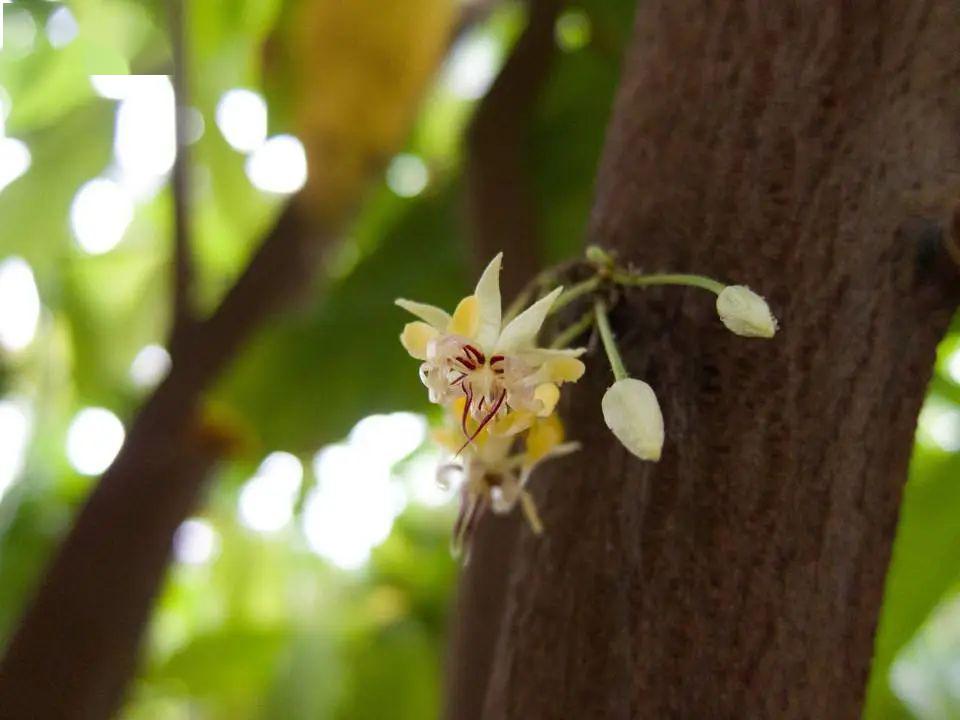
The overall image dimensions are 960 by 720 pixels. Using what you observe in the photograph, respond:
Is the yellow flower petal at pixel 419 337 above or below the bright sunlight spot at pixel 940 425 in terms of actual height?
below

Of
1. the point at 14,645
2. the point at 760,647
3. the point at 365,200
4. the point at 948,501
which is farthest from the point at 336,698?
the point at 760,647

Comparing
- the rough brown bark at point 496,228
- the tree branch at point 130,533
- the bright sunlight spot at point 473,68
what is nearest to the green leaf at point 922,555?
the rough brown bark at point 496,228

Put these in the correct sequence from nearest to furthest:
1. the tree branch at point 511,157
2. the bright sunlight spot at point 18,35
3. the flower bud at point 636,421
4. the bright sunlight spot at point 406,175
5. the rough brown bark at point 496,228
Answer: the flower bud at point 636,421 → the rough brown bark at point 496,228 → the tree branch at point 511,157 → the bright sunlight spot at point 18,35 → the bright sunlight spot at point 406,175

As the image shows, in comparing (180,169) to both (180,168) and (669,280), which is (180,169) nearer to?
(180,168)

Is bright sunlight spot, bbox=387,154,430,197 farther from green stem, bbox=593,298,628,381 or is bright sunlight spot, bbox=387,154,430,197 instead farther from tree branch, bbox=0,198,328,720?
green stem, bbox=593,298,628,381

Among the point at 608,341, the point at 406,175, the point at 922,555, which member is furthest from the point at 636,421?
the point at 406,175

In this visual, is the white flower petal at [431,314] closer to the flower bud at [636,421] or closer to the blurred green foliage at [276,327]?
the flower bud at [636,421]

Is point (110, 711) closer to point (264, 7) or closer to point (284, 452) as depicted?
point (284, 452)

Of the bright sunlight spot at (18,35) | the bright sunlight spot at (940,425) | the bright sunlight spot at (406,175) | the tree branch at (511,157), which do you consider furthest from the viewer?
the bright sunlight spot at (406,175)
